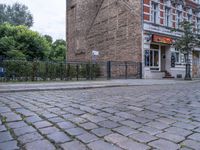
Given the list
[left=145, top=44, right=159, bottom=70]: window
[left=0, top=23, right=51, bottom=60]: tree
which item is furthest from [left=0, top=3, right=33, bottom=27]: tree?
[left=145, top=44, right=159, bottom=70]: window

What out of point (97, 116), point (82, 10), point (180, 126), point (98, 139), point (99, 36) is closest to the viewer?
point (98, 139)

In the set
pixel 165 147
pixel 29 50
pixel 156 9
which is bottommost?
pixel 165 147

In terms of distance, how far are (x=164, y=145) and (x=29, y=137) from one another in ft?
5.68

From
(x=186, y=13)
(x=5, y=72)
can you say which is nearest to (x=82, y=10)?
(x=186, y=13)

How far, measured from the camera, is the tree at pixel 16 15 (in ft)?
234

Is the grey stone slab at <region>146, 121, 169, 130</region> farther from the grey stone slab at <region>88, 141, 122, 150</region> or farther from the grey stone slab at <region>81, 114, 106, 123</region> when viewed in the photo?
the grey stone slab at <region>88, 141, 122, 150</region>

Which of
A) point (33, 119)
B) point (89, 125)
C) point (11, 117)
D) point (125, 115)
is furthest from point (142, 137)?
point (11, 117)

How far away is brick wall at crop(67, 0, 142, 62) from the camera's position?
23219mm

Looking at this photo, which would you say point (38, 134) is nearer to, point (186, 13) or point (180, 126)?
point (180, 126)

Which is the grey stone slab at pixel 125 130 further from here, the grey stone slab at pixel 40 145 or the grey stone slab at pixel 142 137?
the grey stone slab at pixel 40 145

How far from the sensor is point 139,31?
887 inches

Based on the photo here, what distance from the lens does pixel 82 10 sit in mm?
31984

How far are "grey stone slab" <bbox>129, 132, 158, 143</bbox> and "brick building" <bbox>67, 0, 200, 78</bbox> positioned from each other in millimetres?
19609

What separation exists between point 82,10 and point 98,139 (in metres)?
A: 30.6
